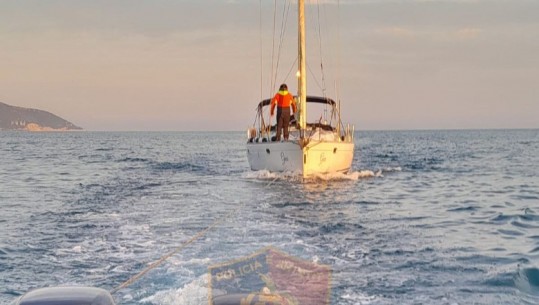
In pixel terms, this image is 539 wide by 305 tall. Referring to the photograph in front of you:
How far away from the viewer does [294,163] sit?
914 inches

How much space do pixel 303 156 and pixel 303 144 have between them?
0.57 meters

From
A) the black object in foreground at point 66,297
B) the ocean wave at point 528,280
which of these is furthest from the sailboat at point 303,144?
the black object in foreground at point 66,297

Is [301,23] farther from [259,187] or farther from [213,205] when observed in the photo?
[213,205]

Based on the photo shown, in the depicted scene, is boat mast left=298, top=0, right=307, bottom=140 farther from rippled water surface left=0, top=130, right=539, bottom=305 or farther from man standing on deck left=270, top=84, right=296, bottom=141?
rippled water surface left=0, top=130, right=539, bottom=305

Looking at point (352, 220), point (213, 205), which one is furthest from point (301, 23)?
point (352, 220)

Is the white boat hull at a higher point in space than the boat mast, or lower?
lower

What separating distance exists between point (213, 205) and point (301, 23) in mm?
14127

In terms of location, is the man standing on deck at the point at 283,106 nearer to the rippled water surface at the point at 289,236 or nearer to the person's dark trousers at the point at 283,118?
the person's dark trousers at the point at 283,118

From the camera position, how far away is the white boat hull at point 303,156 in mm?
22828

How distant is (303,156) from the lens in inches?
893

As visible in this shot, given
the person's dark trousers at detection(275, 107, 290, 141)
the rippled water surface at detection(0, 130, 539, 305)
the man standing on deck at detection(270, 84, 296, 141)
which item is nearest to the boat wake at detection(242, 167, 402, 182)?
the rippled water surface at detection(0, 130, 539, 305)

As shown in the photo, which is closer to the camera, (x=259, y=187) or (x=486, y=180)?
(x=259, y=187)

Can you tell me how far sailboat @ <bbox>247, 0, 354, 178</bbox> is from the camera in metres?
22.9

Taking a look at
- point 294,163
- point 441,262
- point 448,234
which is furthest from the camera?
point 294,163
